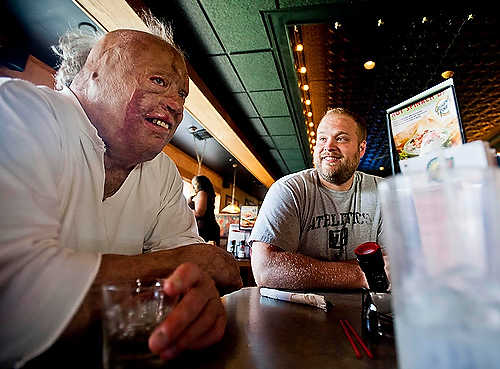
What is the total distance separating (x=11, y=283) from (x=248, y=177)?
9102 millimetres

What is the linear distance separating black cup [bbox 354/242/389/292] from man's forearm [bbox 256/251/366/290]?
390mm

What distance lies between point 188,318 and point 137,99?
81 cm

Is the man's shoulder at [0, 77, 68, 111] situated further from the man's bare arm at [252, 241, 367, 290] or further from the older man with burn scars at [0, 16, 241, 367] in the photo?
the man's bare arm at [252, 241, 367, 290]

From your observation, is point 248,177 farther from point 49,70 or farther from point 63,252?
point 63,252

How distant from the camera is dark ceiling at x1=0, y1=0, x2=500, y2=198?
2752mm

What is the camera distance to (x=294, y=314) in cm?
91

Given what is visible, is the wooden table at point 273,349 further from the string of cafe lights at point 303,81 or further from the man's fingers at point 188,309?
the string of cafe lights at point 303,81

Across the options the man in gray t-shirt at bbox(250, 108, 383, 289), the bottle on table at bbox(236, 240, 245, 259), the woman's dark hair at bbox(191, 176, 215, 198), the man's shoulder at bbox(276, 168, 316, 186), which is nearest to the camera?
the man in gray t-shirt at bbox(250, 108, 383, 289)

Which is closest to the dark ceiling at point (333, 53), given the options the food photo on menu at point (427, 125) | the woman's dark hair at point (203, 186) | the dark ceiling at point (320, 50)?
the dark ceiling at point (320, 50)

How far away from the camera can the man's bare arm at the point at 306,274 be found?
1.34m

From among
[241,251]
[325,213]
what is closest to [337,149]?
[325,213]

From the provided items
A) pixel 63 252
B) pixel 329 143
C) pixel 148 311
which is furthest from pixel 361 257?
pixel 329 143

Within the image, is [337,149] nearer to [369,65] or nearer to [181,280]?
[181,280]

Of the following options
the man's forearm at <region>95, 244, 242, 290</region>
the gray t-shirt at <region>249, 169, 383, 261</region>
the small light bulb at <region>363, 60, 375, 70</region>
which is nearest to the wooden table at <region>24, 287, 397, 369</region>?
the man's forearm at <region>95, 244, 242, 290</region>
